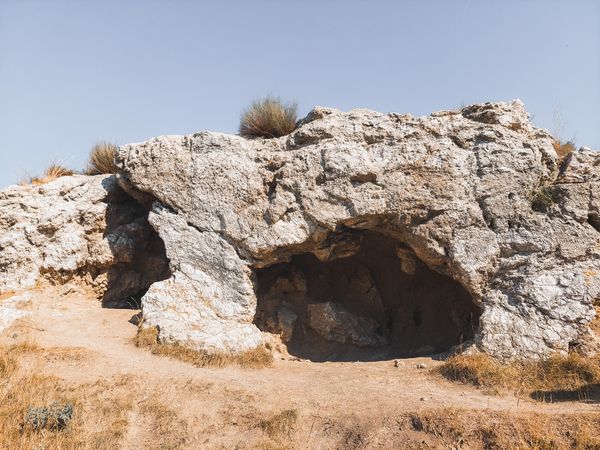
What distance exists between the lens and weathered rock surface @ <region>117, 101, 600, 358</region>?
25.0ft

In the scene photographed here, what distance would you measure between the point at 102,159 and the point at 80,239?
3.33 meters

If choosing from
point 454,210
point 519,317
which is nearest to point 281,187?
point 454,210

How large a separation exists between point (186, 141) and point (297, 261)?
12.8ft

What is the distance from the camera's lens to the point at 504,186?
827cm

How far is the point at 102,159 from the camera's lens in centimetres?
1231

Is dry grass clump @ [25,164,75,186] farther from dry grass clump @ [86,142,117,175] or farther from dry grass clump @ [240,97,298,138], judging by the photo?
dry grass clump @ [240,97,298,138]

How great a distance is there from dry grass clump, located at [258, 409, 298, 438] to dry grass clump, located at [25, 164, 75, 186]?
358 inches

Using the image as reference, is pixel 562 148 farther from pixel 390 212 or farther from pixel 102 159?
pixel 102 159

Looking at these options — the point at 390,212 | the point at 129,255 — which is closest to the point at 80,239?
the point at 129,255

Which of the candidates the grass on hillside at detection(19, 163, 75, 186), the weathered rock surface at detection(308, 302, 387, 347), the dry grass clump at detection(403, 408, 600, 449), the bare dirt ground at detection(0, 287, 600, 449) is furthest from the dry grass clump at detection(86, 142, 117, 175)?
the dry grass clump at detection(403, 408, 600, 449)

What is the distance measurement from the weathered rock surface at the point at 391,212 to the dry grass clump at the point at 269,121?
0.82 meters

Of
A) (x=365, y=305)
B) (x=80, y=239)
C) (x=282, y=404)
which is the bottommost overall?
(x=282, y=404)

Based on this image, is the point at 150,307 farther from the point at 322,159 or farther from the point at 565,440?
the point at 565,440

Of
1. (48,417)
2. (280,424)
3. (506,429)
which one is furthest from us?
(280,424)
